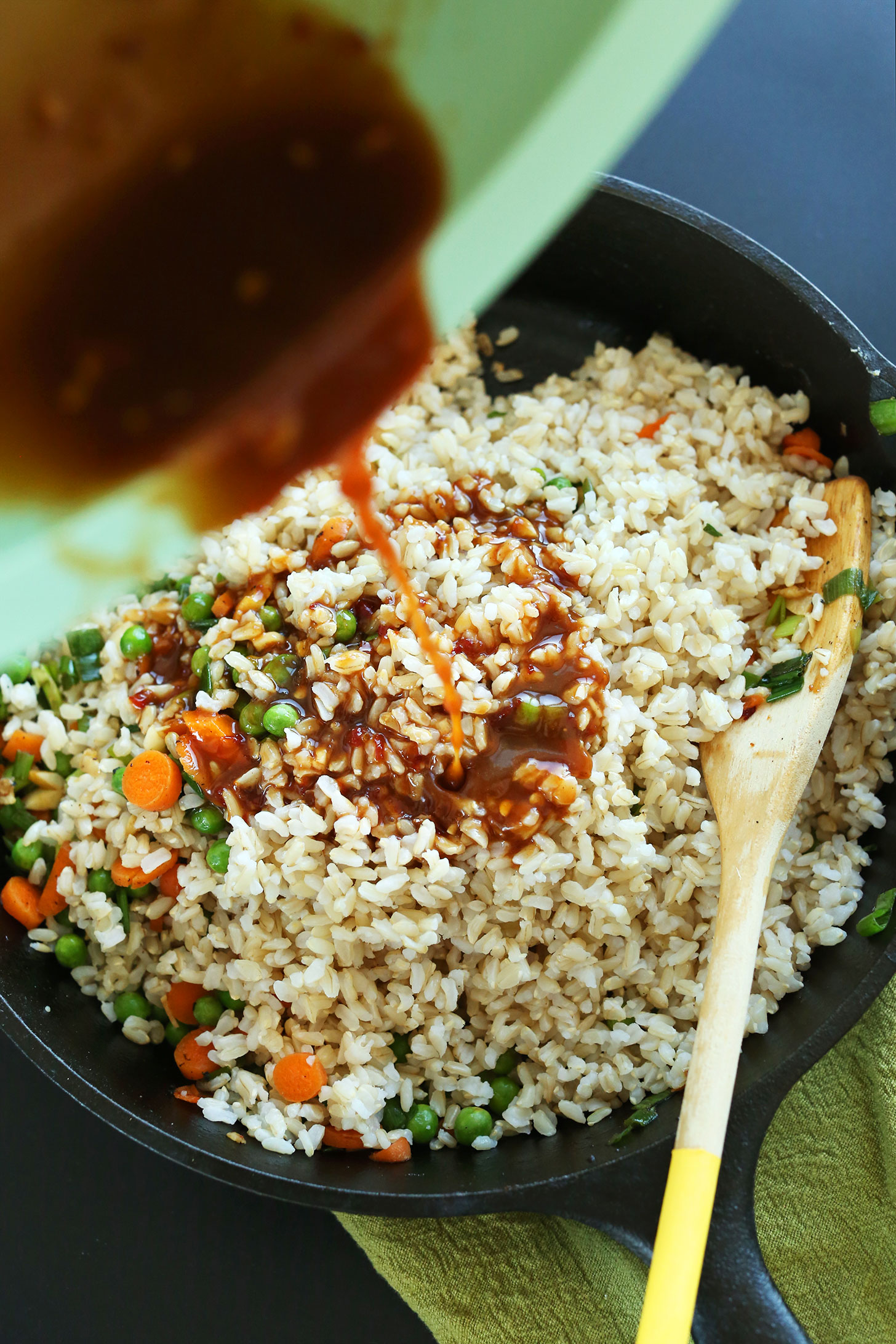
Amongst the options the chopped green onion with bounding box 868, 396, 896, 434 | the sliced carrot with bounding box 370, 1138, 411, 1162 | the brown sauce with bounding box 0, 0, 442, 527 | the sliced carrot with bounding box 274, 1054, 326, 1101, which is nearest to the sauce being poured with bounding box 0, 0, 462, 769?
the brown sauce with bounding box 0, 0, 442, 527

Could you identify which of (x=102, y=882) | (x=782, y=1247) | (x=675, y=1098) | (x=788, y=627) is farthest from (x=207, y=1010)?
(x=788, y=627)

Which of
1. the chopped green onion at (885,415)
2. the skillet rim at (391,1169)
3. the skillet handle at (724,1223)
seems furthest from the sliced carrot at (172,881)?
the chopped green onion at (885,415)

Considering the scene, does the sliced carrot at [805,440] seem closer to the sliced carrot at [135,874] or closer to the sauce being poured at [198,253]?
the sauce being poured at [198,253]

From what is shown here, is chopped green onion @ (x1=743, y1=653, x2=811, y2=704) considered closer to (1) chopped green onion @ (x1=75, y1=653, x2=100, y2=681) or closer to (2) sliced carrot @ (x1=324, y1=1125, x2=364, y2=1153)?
(2) sliced carrot @ (x1=324, y1=1125, x2=364, y2=1153)

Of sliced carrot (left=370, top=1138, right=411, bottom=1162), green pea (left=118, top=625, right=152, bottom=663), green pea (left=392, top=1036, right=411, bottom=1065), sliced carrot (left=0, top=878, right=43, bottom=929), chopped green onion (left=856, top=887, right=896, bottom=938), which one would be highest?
chopped green onion (left=856, top=887, right=896, bottom=938)

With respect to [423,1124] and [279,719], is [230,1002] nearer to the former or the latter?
[423,1124]

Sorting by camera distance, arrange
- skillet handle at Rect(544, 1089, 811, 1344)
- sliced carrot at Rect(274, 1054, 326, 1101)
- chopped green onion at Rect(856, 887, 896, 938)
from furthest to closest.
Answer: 1. sliced carrot at Rect(274, 1054, 326, 1101)
2. chopped green onion at Rect(856, 887, 896, 938)
3. skillet handle at Rect(544, 1089, 811, 1344)

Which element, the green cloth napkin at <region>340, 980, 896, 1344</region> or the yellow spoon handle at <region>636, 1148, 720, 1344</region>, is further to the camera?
the green cloth napkin at <region>340, 980, 896, 1344</region>
